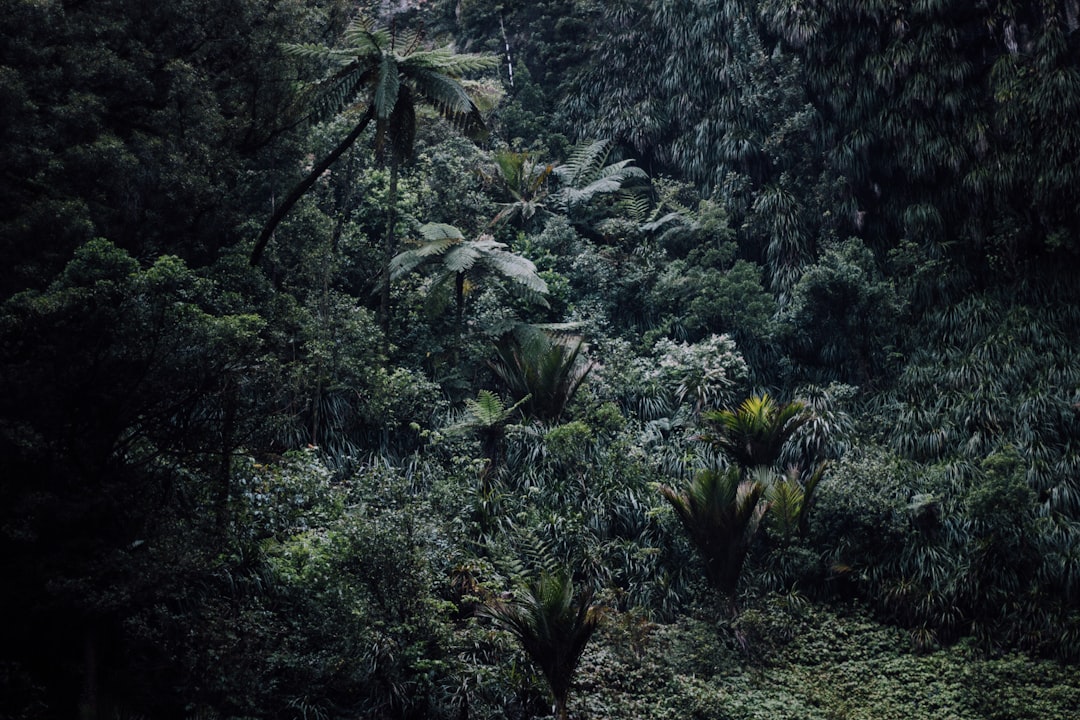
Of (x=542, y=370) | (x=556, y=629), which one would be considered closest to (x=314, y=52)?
(x=542, y=370)

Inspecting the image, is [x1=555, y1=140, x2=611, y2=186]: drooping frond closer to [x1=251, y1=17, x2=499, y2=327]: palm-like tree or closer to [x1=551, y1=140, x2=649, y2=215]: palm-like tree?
[x1=551, y1=140, x2=649, y2=215]: palm-like tree

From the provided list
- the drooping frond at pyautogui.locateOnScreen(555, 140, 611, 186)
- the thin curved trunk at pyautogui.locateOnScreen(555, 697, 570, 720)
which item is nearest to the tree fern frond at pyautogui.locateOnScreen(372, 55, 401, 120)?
the drooping frond at pyautogui.locateOnScreen(555, 140, 611, 186)

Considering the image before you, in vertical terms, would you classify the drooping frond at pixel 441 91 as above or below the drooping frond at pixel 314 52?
below

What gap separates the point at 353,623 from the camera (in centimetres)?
848

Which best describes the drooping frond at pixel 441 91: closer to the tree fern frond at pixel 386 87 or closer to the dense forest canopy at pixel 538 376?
the dense forest canopy at pixel 538 376

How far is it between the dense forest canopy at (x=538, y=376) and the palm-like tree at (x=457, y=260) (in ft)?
0.35

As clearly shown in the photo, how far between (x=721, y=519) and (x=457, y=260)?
6432 millimetres

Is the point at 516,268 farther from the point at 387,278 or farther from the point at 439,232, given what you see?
the point at 387,278

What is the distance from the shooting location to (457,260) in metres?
14.4

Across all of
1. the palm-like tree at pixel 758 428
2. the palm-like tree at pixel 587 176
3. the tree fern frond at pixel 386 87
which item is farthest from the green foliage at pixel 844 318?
the tree fern frond at pixel 386 87

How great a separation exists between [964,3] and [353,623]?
592 inches

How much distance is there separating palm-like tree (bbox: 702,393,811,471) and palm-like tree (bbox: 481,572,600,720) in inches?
217

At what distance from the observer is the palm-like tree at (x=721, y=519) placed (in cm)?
1153

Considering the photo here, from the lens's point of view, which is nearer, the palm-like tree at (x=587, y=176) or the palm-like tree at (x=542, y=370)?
the palm-like tree at (x=542, y=370)
